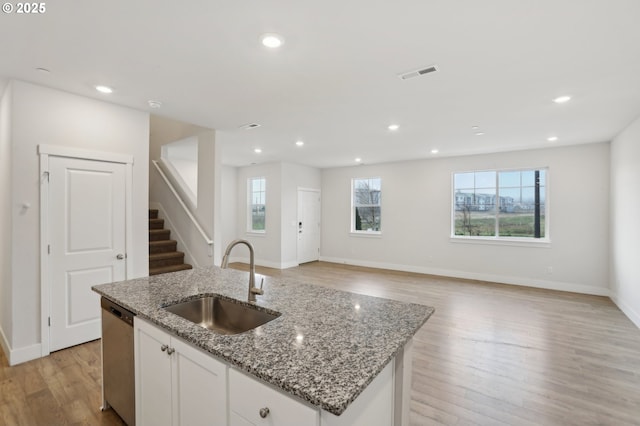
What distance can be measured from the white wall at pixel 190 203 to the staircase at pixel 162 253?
105mm

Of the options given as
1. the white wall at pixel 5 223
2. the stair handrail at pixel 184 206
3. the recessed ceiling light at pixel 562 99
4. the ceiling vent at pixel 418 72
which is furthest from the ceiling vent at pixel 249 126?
the recessed ceiling light at pixel 562 99

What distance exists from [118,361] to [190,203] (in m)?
3.31

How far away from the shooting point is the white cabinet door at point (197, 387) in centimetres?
123

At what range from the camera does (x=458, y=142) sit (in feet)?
17.0

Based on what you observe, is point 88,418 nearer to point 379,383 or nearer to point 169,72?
point 379,383

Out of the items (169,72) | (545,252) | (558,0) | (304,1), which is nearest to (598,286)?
(545,252)

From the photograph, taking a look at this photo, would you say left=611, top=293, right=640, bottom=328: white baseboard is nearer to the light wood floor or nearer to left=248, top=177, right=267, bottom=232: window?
the light wood floor

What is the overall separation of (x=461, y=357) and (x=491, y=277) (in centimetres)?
378

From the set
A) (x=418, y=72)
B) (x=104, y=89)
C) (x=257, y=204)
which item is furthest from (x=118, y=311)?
(x=257, y=204)

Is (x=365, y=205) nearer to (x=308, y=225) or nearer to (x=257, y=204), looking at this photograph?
(x=308, y=225)

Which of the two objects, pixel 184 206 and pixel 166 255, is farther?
pixel 184 206

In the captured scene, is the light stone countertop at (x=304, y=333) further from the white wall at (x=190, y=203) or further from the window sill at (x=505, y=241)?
the window sill at (x=505, y=241)

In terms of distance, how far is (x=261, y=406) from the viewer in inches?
41.9

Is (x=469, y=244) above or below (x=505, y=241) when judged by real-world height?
below
